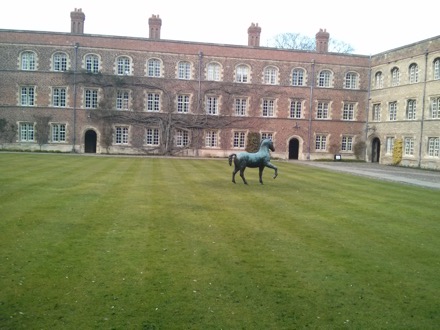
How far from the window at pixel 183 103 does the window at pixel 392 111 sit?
19.4m

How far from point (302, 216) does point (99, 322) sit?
7045mm

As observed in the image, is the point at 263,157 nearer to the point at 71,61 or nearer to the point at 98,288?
the point at 98,288

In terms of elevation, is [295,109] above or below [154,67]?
below

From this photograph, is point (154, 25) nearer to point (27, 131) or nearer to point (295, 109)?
point (27, 131)

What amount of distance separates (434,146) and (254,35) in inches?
793

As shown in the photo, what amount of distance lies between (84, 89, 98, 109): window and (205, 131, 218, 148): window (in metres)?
11.2

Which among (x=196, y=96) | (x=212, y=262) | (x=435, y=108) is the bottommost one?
(x=212, y=262)

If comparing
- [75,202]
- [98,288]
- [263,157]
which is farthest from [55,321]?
[263,157]

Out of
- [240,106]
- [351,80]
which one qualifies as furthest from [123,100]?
[351,80]

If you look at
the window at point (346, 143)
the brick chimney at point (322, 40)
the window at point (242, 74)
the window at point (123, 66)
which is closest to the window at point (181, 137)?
the window at point (242, 74)

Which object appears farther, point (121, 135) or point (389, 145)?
point (121, 135)

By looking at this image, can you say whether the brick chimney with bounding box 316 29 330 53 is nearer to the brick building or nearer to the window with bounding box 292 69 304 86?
the brick building

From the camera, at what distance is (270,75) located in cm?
4141

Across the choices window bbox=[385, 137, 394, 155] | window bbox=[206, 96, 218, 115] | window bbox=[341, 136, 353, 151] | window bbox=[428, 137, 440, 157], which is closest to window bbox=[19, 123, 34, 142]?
window bbox=[206, 96, 218, 115]
